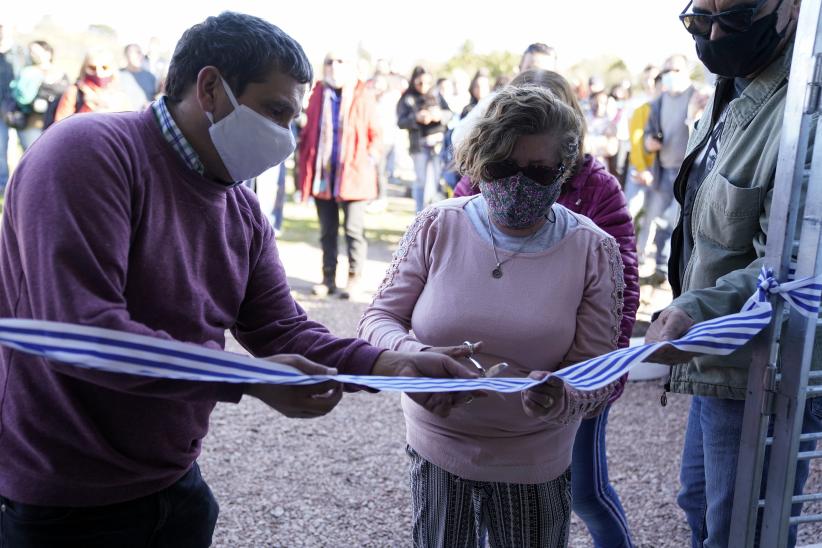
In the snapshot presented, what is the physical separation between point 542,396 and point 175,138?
1.14 metres

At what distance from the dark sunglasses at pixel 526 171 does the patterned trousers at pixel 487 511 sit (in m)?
0.88

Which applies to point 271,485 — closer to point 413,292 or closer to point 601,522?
point 601,522

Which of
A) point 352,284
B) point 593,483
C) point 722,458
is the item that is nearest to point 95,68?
point 352,284

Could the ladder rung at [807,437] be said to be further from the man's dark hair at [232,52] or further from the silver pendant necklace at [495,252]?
the man's dark hair at [232,52]

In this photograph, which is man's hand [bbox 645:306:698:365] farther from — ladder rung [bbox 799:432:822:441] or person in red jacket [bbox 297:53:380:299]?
person in red jacket [bbox 297:53:380:299]

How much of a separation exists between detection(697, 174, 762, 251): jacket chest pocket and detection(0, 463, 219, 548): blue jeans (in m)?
1.64

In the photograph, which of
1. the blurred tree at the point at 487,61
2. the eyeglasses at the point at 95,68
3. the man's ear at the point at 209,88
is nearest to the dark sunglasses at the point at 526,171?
the man's ear at the point at 209,88

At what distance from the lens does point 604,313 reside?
7.92ft

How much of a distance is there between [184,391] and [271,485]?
294 centimetres

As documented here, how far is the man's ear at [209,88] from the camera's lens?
1.92 m

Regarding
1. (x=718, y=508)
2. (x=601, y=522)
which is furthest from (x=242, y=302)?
(x=601, y=522)

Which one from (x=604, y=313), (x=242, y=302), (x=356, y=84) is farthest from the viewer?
(x=356, y=84)

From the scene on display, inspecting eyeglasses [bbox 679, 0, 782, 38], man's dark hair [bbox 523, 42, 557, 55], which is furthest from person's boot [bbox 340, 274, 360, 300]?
eyeglasses [bbox 679, 0, 782, 38]

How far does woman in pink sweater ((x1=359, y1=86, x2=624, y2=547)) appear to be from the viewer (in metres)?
2.35
